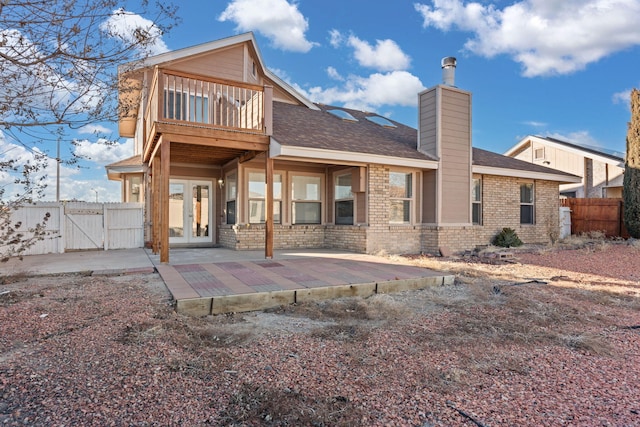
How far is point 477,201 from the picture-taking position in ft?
37.1

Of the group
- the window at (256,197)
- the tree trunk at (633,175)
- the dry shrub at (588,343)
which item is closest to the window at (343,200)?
the window at (256,197)

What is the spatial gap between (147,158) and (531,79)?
17.0 metres

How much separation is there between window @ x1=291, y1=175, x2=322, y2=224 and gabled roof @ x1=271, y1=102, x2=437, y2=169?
1.54 metres

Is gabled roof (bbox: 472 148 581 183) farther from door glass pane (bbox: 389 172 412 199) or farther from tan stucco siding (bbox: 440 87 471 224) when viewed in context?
door glass pane (bbox: 389 172 412 199)

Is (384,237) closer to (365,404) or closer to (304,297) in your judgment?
(304,297)

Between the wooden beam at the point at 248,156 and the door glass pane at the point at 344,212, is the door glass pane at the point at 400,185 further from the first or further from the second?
the wooden beam at the point at 248,156

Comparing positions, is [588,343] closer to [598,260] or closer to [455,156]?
[598,260]

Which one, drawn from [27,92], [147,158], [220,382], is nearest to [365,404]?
[220,382]

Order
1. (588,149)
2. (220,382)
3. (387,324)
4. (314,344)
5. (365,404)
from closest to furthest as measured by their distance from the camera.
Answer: (365,404)
(220,382)
(314,344)
(387,324)
(588,149)

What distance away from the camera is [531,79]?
55.7ft

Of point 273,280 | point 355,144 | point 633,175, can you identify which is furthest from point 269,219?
point 633,175

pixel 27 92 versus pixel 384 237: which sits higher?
pixel 27 92

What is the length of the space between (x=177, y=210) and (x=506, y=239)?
1031cm

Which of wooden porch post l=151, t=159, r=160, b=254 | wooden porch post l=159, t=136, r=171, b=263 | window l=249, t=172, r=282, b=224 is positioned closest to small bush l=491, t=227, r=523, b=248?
window l=249, t=172, r=282, b=224
